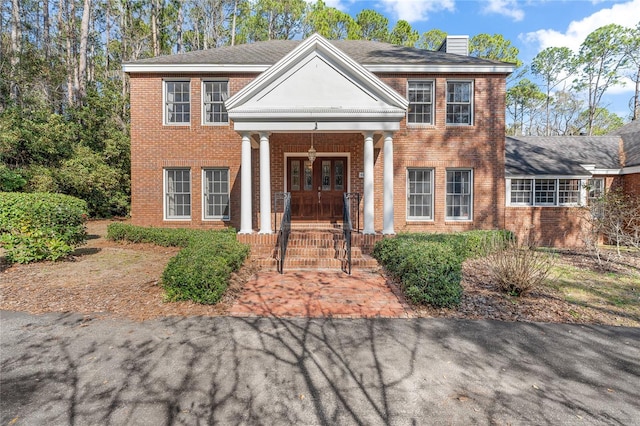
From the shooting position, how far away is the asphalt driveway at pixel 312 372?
2832 millimetres

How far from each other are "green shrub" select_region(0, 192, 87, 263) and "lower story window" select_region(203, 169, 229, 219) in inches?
170

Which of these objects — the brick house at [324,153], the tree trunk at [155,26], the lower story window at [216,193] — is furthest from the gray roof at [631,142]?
the tree trunk at [155,26]

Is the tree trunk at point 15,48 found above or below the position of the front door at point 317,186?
above

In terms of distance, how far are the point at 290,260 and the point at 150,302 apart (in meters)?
3.42

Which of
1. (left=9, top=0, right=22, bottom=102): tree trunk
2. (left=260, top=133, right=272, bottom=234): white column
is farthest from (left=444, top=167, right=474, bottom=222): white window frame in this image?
(left=9, top=0, right=22, bottom=102): tree trunk

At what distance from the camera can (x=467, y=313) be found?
16.9 feet

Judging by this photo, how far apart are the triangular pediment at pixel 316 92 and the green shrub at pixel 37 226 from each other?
5012mm

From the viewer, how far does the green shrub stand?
696 cm

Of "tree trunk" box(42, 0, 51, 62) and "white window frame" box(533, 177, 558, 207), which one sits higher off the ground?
"tree trunk" box(42, 0, 51, 62)

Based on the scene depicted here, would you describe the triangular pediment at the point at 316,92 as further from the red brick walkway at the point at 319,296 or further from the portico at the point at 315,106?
the red brick walkway at the point at 319,296

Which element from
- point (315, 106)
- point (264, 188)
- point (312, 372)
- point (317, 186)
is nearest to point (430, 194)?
point (317, 186)

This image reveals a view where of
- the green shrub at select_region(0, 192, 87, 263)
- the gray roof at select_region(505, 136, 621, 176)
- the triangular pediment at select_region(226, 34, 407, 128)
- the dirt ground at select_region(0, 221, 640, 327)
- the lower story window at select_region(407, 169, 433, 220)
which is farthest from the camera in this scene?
the gray roof at select_region(505, 136, 621, 176)

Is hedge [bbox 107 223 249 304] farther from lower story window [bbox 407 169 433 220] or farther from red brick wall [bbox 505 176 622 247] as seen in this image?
red brick wall [bbox 505 176 622 247]

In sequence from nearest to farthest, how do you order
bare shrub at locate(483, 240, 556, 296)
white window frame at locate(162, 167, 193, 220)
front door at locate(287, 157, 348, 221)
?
bare shrub at locate(483, 240, 556, 296)
front door at locate(287, 157, 348, 221)
white window frame at locate(162, 167, 193, 220)
